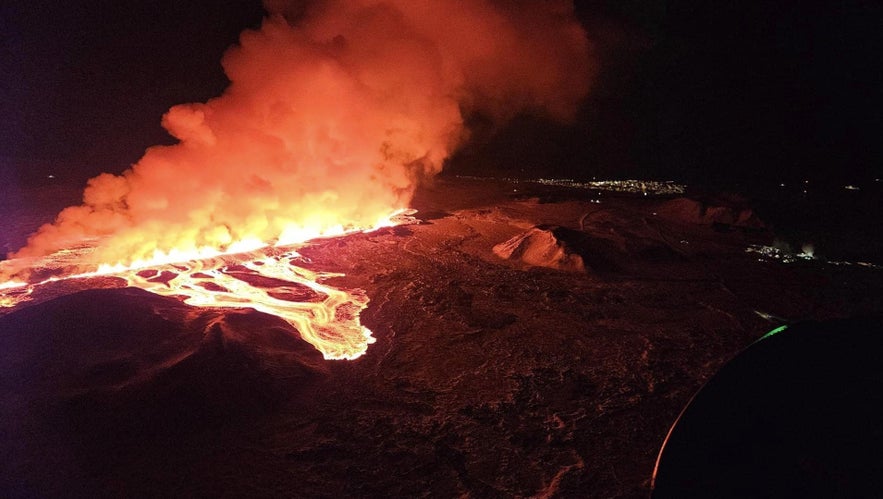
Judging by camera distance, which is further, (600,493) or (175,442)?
(175,442)

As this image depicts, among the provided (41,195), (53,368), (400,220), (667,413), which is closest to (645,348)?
(667,413)

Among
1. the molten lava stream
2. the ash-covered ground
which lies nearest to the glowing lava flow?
the molten lava stream

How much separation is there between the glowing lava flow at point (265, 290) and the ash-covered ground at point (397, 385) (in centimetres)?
30

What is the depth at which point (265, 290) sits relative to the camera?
8125 millimetres

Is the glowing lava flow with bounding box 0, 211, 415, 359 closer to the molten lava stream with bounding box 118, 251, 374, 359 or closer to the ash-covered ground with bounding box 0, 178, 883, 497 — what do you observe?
the molten lava stream with bounding box 118, 251, 374, 359

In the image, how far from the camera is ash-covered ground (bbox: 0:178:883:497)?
12.4 feet

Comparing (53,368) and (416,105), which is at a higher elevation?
(416,105)

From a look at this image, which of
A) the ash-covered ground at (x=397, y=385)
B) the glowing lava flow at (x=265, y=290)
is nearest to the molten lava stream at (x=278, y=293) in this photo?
the glowing lava flow at (x=265, y=290)

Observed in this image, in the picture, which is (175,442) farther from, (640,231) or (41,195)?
(41,195)

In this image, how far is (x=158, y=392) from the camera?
462 cm

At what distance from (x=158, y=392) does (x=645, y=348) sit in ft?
19.2

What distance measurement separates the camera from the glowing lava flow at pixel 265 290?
6.58m

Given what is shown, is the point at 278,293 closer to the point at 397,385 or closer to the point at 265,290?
the point at 265,290

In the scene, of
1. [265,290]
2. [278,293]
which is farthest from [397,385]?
[265,290]
